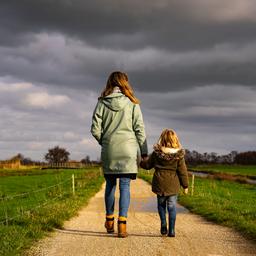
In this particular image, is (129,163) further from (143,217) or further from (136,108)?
(143,217)

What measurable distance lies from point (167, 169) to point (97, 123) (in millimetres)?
1332

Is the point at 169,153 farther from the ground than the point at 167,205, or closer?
farther from the ground

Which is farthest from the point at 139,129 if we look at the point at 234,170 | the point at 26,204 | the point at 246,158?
the point at 246,158

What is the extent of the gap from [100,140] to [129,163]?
59cm

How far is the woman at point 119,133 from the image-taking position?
730cm

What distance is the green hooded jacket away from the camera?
7.29 m

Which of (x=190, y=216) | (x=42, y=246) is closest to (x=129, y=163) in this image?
(x=42, y=246)

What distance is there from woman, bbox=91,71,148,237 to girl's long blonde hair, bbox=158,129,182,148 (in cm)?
35

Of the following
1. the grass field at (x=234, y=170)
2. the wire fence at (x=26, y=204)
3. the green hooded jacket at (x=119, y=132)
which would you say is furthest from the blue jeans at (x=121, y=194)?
the grass field at (x=234, y=170)

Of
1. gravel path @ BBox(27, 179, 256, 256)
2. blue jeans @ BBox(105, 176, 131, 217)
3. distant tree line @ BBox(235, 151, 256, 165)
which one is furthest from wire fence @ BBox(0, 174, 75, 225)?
distant tree line @ BBox(235, 151, 256, 165)

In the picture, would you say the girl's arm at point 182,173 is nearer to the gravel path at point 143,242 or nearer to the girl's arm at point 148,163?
the girl's arm at point 148,163

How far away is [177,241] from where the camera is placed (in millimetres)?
7004

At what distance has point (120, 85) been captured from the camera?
743 centimetres

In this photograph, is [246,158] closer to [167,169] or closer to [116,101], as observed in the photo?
[167,169]
